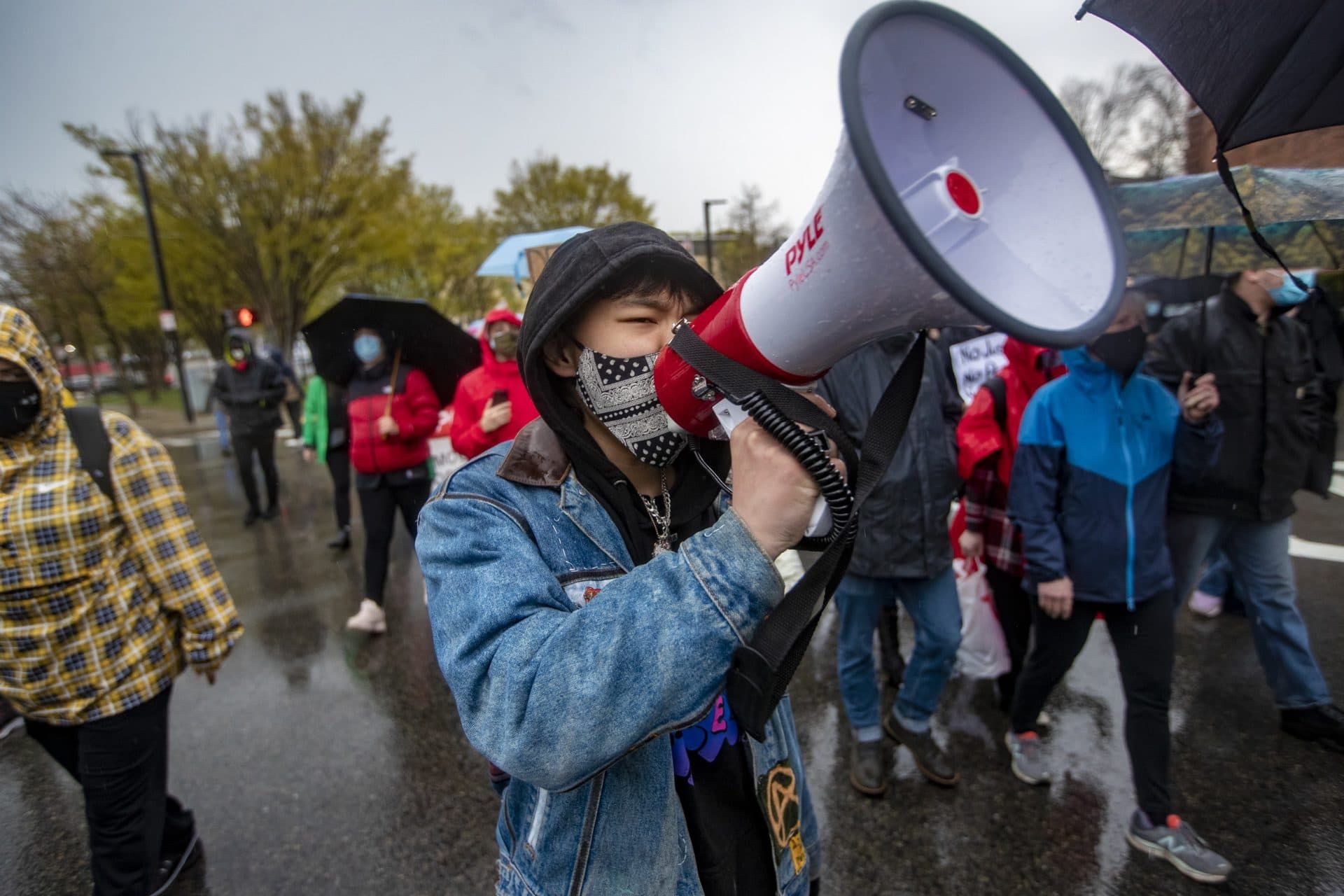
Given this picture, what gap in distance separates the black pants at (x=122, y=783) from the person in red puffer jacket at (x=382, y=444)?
2.10 m

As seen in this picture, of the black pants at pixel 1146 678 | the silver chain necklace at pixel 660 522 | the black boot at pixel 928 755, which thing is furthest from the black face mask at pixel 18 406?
the black pants at pixel 1146 678

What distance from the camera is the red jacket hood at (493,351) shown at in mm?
3953

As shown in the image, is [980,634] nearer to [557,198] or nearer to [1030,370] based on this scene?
[1030,370]

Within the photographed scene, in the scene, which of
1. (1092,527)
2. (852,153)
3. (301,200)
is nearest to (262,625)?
(1092,527)

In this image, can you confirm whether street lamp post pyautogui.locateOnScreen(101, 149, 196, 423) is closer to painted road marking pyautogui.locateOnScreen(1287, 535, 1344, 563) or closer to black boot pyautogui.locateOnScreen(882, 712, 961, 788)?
black boot pyautogui.locateOnScreen(882, 712, 961, 788)

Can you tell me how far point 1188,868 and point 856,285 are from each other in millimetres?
2611

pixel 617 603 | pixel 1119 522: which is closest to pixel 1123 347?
pixel 1119 522

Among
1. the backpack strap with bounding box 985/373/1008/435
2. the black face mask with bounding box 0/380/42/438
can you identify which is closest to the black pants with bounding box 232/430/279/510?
the black face mask with bounding box 0/380/42/438

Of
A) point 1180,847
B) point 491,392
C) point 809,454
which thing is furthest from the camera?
point 491,392

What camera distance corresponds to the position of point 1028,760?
9.25 ft

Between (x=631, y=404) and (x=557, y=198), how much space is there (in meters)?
28.8

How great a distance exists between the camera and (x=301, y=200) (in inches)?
689

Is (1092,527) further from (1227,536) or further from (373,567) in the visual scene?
(373,567)

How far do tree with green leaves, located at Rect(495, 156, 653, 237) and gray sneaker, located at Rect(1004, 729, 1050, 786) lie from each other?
26.9 metres
